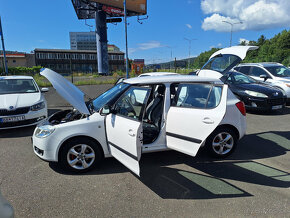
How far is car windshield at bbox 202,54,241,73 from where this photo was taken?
4.65 meters

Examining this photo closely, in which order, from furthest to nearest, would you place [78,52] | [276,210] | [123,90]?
[78,52]
[123,90]
[276,210]

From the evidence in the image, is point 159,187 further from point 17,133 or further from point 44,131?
point 17,133

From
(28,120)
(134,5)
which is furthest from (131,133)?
(134,5)

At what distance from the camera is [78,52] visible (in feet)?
211

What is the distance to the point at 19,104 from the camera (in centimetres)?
552

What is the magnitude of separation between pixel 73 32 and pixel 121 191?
128 meters

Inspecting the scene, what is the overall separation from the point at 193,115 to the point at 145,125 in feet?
3.28

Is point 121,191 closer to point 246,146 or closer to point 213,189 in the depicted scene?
point 213,189

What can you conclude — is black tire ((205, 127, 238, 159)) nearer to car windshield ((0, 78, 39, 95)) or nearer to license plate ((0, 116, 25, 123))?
license plate ((0, 116, 25, 123))

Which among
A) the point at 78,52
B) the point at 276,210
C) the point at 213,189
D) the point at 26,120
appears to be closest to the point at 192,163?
the point at 213,189

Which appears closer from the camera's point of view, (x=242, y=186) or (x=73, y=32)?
(x=242, y=186)

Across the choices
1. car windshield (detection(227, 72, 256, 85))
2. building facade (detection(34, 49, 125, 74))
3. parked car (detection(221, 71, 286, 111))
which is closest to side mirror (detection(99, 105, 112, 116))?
parked car (detection(221, 71, 286, 111))

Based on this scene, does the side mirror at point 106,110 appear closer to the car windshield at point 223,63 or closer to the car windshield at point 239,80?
the car windshield at point 223,63

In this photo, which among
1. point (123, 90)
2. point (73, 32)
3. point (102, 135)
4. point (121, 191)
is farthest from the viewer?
point (73, 32)
